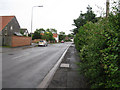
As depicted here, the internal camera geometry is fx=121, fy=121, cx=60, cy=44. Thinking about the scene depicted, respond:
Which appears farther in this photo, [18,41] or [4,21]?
[4,21]

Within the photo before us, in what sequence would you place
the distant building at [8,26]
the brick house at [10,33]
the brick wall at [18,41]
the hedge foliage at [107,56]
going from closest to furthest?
1. the hedge foliage at [107,56]
2. the brick wall at [18,41]
3. the brick house at [10,33]
4. the distant building at [8,26]

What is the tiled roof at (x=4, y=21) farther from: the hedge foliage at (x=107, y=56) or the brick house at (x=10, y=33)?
the hedge foliage at (x=107, y=56)

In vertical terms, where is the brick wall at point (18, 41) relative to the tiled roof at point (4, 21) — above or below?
below

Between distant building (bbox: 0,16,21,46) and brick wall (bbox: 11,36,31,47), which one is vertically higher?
distant building (bbox: 0,16,21,46)

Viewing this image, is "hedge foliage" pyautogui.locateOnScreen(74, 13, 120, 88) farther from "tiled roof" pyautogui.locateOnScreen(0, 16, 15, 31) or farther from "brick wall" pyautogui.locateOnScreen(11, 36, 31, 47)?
"tiled roof" pyautogui.locateOnScreen(0, 16, 15, 31)

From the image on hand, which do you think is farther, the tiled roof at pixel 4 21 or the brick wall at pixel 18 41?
the tiled roof at pixel 4 21

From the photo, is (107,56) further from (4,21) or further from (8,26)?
(4,21)

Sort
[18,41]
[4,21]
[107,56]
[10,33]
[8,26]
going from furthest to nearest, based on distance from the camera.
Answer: [10,33], [4,21], [8,26], [18,41], [107,56]

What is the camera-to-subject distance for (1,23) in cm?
3716

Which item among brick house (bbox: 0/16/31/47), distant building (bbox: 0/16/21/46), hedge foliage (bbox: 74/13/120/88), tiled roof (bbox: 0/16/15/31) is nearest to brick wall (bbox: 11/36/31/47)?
brick house (bbox: 0/16/31/47)

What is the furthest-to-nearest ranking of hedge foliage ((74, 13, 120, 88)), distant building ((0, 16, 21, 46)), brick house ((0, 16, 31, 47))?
distant building ((0, 16, 21, 46)) < brick house ((0, 16, 31, 47)) < hedge foliage ((74, 13, 120, 88))

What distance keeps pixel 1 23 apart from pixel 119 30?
39713mm

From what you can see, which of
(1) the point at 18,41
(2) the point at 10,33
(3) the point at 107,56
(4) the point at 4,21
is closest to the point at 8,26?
(4) the point at 4,21

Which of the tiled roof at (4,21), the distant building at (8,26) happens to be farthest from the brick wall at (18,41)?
the tiled roof at (4,21)
